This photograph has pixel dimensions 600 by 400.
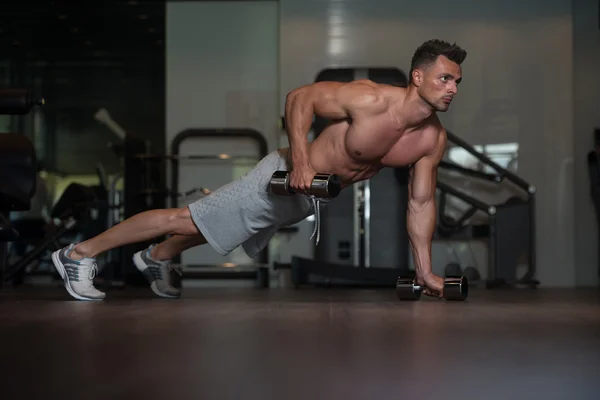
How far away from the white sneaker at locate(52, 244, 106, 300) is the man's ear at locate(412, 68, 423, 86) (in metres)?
1.49

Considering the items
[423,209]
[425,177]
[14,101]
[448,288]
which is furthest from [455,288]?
[14,101]

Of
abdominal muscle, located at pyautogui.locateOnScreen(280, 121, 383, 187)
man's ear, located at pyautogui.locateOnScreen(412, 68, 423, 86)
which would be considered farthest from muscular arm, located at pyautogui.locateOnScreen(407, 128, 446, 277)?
man's ear, located at pyautogui.locateOnScreen(412, 68, 423, 86)

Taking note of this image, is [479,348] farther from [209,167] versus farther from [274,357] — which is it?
[209,167]

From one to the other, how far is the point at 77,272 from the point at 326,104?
1.24 meters

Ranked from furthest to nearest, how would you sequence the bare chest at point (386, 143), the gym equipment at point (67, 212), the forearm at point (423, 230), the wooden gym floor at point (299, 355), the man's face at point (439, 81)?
the gym equipment at point (67, 212) → the forearm at point (423, 230) → the bare chest at point (386, 143) → the man's face at point (439, 81) → the wooden gym floor at point (299, 355)

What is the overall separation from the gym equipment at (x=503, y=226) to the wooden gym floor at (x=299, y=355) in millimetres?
2568

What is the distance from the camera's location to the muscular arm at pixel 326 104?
9.83ft

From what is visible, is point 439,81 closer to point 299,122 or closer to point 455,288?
point 299,122

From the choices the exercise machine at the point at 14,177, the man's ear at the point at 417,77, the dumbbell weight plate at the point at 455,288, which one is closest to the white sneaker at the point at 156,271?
the exercise machine at the point at 14,177

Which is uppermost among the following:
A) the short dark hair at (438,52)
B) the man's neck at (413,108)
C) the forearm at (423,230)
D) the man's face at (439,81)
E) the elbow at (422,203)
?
the short dark hair at (438,52)

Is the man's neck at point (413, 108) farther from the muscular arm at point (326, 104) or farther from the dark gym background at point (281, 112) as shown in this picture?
the dark gym background at point (281, 112)

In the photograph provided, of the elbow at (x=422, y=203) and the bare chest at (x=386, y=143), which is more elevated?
the bare chest at (x=386, y=143)

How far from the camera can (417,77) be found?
295 cm

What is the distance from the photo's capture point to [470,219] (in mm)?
5492
